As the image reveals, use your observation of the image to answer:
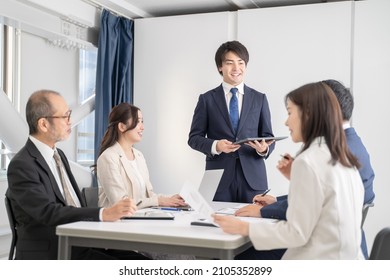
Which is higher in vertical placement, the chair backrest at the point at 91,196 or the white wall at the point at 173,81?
the white wall at the point at 173,81

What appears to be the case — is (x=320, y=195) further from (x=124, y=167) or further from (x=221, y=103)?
(x=221, y=103)

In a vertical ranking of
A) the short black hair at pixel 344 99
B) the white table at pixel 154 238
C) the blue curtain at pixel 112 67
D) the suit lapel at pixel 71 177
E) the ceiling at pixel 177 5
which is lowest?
the white table at pixel 154 238

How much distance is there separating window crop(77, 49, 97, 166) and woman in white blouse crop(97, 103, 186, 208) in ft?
8.39

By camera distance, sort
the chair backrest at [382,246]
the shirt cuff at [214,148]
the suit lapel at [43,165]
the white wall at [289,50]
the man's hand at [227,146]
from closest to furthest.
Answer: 1. the chair backrest at [382,246]
2. the suit lapel at [43,165]
3. the man's hand at [227,146]
4. the shirt cuff at [214,148]
5. the white wall at [289,50]

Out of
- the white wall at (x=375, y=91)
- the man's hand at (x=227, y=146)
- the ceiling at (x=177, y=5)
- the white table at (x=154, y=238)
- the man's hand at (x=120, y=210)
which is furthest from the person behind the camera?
the ceiling at (x=177, y=5)

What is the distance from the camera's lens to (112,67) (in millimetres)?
5133

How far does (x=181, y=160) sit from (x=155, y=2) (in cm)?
165

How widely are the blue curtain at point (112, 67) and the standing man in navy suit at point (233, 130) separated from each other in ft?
6.01

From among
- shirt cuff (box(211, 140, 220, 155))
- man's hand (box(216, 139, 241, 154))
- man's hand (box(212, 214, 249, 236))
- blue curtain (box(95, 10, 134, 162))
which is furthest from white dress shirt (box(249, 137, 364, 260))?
blue curtain (box(95, 10, 134, 162))

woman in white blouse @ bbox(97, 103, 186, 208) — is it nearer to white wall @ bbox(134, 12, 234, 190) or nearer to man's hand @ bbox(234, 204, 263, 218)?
man's hand @ bbox(234, 204, 263, 218)

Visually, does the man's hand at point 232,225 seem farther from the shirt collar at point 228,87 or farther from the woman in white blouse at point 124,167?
the shirt collar at point 228,87

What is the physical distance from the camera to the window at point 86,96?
5492 millimetres

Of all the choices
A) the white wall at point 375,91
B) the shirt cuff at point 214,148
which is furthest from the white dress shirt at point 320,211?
the white wall at point 375,91
